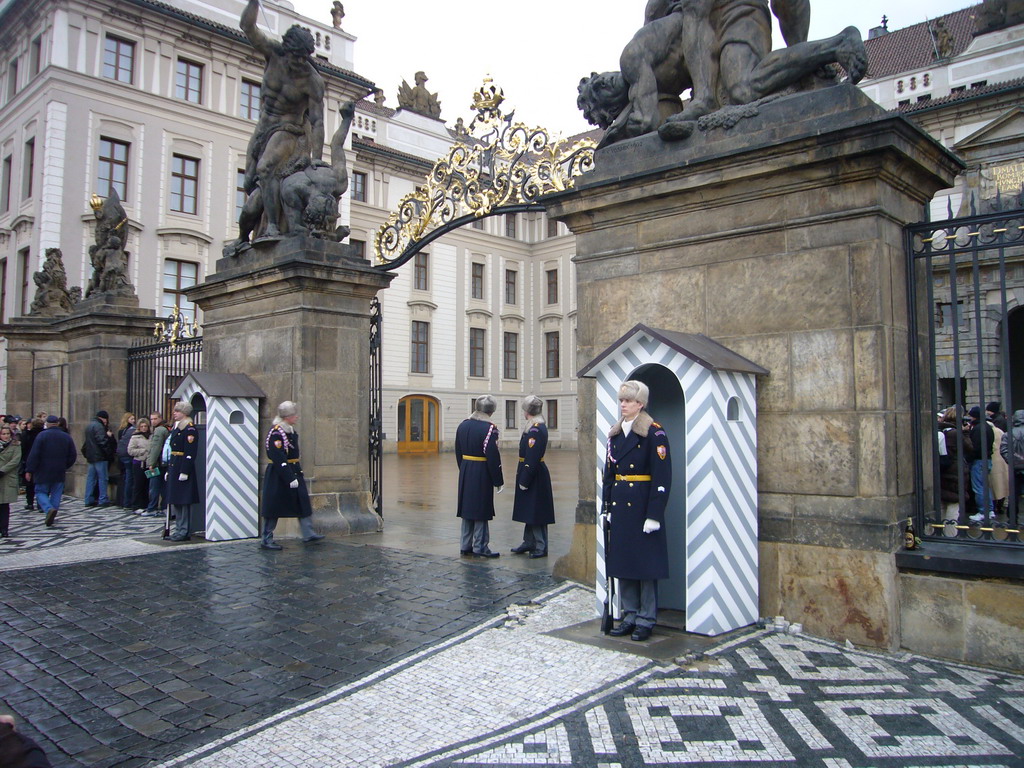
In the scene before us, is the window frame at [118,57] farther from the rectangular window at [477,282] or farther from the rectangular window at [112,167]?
the rectangular window at [477,282]

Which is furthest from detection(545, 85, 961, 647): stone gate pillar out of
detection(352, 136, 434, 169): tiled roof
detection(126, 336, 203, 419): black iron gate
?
detection(352, 136, 434, 169): tiled roof

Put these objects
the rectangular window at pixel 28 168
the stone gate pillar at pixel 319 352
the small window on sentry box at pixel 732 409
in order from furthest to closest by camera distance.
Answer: the rectangular window at pixel 28 168 → the stone gate pillar at pixel 319 352 → the small window on sentry box at pixel 732 409

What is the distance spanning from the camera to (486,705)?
4.39 metres

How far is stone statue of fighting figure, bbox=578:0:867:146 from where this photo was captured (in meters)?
6.18

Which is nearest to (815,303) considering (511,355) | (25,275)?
(25,275)

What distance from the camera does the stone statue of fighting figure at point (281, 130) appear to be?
10.7 meters

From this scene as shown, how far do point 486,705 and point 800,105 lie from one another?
4.62 m

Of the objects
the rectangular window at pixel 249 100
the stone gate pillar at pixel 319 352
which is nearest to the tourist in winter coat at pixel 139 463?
the stone gate pillar at pixel 319 352

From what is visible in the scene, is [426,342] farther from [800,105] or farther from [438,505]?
[800,105]

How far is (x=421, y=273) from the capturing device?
137ft

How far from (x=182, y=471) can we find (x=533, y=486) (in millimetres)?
4363

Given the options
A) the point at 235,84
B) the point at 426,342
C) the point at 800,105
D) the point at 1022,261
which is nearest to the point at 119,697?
the point at 800,105

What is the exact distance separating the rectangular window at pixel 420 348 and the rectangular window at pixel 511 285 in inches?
230

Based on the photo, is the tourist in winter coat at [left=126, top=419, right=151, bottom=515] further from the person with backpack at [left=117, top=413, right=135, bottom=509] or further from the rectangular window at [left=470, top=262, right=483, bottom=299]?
the rectangular window at [left=470, top=262, right=483, bottom=299]
